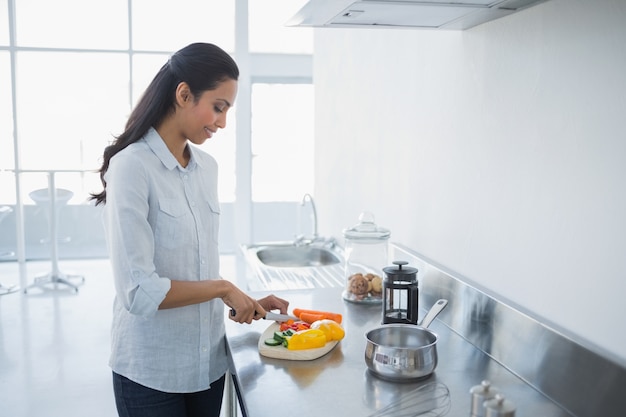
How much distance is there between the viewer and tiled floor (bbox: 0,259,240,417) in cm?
319

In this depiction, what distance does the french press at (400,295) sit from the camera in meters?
1.65

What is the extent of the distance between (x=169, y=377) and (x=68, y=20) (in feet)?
20.8

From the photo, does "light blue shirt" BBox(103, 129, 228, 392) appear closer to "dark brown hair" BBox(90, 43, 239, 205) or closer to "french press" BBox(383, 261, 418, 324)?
"dark brown hair" BBox(90, 43, 239, 205)

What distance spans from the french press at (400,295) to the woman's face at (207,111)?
599mm

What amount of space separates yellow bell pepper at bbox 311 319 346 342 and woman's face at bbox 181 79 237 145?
54 cm

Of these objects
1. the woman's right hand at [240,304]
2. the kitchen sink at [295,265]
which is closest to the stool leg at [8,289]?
the kitchen sink at [295,265]

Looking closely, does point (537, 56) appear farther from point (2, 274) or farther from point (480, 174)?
point (2, 274)

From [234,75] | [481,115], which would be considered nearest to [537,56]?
[481,115]

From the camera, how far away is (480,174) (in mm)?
1691

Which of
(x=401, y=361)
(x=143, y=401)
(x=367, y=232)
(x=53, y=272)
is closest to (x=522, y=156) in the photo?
(x=401, y=361)

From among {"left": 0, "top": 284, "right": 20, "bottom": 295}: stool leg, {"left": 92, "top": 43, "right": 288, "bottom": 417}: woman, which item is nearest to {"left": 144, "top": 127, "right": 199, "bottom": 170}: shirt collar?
{"left": 92, "top": 43, "right": 288, "bottom": 417}: woman

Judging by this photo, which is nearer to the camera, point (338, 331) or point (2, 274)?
point (338, 331)

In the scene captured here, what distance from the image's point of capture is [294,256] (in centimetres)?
315

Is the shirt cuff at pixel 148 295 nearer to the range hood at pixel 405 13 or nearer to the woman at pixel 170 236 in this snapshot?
the woman at pixel 170 236
